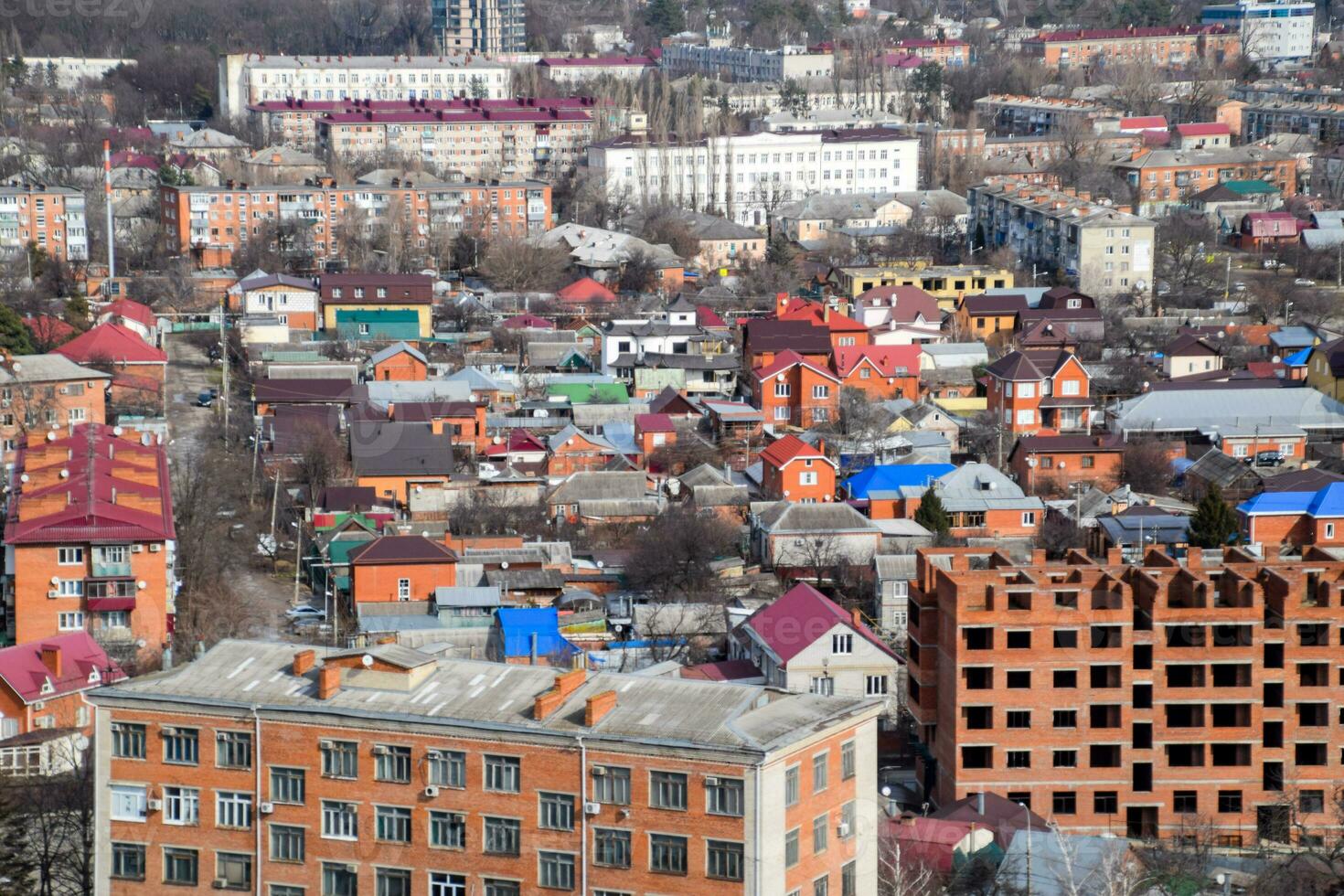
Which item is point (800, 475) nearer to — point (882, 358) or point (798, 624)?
point (882, 358)

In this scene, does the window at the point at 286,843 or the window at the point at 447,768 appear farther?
the window at the point at 286,843

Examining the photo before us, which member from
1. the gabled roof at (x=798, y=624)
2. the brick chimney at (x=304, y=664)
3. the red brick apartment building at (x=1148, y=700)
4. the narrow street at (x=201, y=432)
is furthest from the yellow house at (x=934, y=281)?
the brick chimney at (x=304, y=664)

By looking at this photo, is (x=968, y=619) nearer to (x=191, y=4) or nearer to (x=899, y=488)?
(x=899, y=488)

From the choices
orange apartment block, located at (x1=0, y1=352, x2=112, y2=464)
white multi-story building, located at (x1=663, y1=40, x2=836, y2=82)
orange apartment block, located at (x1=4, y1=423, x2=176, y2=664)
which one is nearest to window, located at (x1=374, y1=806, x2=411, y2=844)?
orange apartment block, located at (x1=4, y1=423, x2=176, y2=664)

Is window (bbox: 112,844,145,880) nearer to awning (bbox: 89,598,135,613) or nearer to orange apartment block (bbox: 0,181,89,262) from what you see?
awning (bbox: 89,598,135,613)

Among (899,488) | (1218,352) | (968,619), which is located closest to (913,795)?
(968,619)

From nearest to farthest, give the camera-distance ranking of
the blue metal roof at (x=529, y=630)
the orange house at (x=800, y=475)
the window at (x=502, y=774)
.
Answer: the window at (x=502, y=774) → the blue metal roof at (x=529, y=630) → the orange house at (x=800, y=475)

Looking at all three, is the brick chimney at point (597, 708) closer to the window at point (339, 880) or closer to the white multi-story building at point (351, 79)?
the window at point (339, 880)
